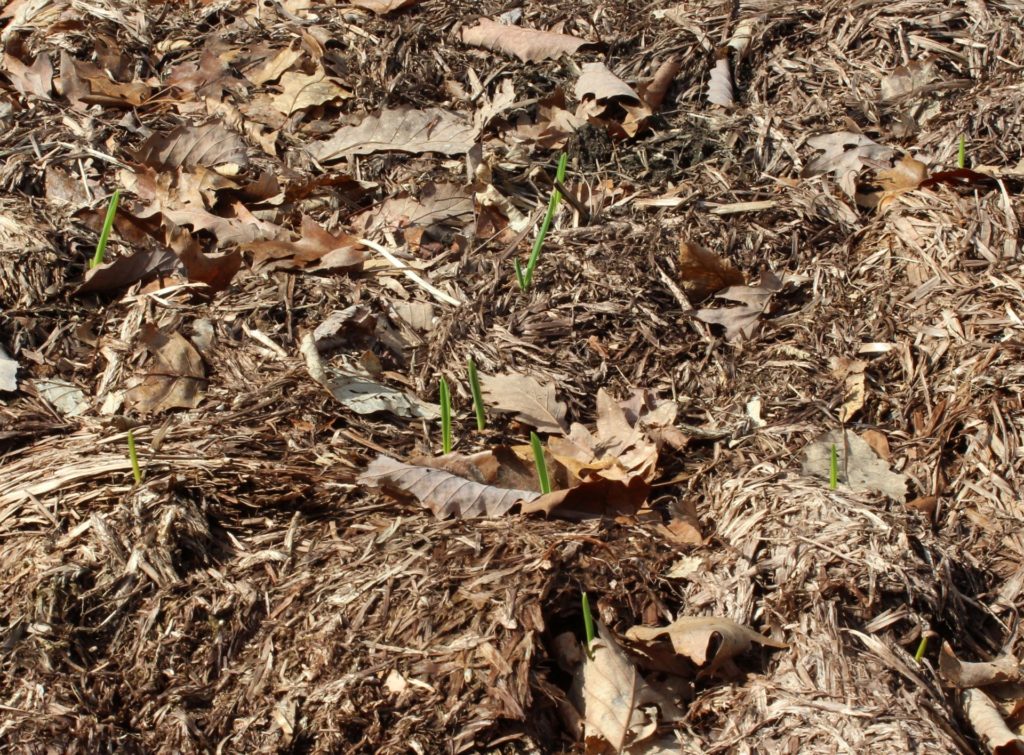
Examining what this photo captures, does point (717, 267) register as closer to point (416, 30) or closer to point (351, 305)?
point (351, 305)

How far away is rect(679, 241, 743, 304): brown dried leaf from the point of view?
2805 mm

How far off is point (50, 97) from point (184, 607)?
2008mm

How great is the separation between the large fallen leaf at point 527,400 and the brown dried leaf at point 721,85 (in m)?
1.33

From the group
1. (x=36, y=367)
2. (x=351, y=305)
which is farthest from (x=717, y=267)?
(x=36, y=367)

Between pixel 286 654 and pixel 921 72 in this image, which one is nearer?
pixel 286 654

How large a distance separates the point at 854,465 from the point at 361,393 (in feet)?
3.73

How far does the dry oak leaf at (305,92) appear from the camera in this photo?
339 cm

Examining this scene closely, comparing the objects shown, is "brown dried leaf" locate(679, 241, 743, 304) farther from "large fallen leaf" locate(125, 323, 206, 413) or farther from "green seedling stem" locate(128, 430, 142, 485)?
"green seedling stem" locate(128, 430, 142, 485)

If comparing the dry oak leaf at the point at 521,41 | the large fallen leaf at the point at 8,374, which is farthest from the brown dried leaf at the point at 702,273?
the large fallen leaf at the point at 8,374

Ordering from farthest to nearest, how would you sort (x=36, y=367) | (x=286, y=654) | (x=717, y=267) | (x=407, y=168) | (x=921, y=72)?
1. (x=921, y=72)
2. (x=407, y=168)
3. (x=717, y=267)
4. (x=36, y=367)
5. (x=286, y=654)

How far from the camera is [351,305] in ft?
9.03

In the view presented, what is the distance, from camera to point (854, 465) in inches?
95.9

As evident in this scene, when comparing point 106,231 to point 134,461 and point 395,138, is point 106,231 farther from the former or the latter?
point 395,138

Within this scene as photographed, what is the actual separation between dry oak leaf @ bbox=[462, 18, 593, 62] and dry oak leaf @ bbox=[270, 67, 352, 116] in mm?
486
